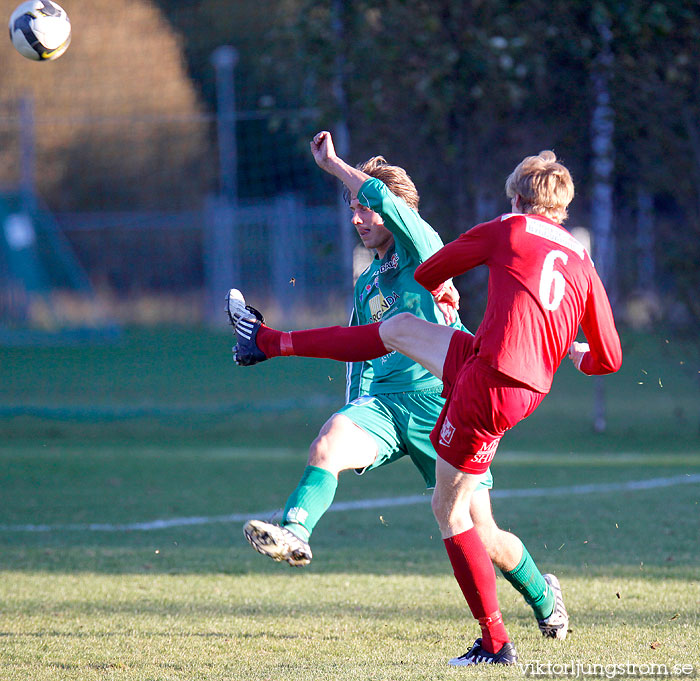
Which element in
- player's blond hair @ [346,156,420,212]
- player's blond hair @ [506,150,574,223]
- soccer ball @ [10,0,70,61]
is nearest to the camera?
player's blond hair @ [506,150,574,223]

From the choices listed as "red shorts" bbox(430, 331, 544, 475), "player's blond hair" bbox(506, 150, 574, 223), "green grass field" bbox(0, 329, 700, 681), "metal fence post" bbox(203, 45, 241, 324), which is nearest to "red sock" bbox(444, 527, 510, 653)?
"green grass field" bbox(0, 329, 700, 681)

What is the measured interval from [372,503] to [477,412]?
4.41 meters

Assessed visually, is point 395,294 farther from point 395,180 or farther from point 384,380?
point 395,180

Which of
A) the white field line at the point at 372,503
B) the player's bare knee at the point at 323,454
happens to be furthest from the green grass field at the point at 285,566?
the player's bare knee at the point at 323,454

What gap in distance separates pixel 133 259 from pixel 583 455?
58.6ft

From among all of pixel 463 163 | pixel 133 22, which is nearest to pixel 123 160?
pixel 133 22

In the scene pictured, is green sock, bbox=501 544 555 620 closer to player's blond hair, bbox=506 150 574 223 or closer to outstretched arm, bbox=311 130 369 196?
player's blond hair, bbox=506 150 574 223

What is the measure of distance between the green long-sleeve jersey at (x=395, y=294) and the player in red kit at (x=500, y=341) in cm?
38

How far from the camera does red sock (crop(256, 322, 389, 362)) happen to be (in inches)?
168

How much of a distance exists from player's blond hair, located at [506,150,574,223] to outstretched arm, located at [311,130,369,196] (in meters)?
0.68

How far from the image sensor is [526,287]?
3.73 metres

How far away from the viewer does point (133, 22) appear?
22281 millimetres

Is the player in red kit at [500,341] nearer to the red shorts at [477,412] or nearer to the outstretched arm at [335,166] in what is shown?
the red shorts at [477,412]

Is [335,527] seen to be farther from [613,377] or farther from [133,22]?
[133,22]
